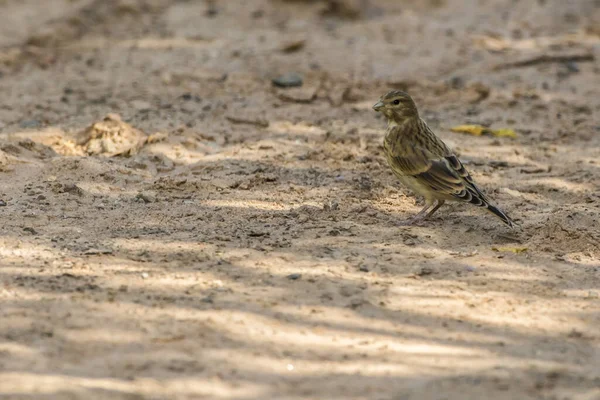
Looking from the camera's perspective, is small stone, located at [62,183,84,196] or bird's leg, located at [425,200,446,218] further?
small stone, located at [62,183,84,196]

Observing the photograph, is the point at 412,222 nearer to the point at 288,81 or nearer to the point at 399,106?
the point at 399,106

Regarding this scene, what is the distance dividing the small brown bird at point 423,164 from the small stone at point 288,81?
110 inches

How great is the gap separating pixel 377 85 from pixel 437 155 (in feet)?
11.4

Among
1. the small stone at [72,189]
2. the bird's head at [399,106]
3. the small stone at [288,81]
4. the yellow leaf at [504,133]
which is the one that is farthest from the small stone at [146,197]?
the yellow leaf at [504,133]

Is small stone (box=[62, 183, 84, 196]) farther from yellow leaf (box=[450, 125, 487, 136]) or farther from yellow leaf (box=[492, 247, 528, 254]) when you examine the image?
yellow leaf (box=[450, 125, 487, 136])

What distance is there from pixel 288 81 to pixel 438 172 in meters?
3.76

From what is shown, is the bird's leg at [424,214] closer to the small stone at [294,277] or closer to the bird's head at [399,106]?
the bird's head at [399,106]

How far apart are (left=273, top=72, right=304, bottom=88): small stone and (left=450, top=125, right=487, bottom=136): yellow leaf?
6.28ft

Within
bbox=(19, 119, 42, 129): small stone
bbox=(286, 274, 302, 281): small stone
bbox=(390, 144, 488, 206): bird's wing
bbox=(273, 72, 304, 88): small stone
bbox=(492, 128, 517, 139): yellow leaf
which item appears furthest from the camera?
bbox=(273, 72, 304, 88): small stone

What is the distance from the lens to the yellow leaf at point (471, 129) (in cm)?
991

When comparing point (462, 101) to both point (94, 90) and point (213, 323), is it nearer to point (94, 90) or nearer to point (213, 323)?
point (94, 90)

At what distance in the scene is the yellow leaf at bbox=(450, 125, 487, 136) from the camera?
9.91 meters

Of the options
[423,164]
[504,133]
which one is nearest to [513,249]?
[423,164]

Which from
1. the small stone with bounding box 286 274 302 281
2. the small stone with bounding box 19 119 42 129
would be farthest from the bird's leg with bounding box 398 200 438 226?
the small stone with bounding box 19 119 42 129
